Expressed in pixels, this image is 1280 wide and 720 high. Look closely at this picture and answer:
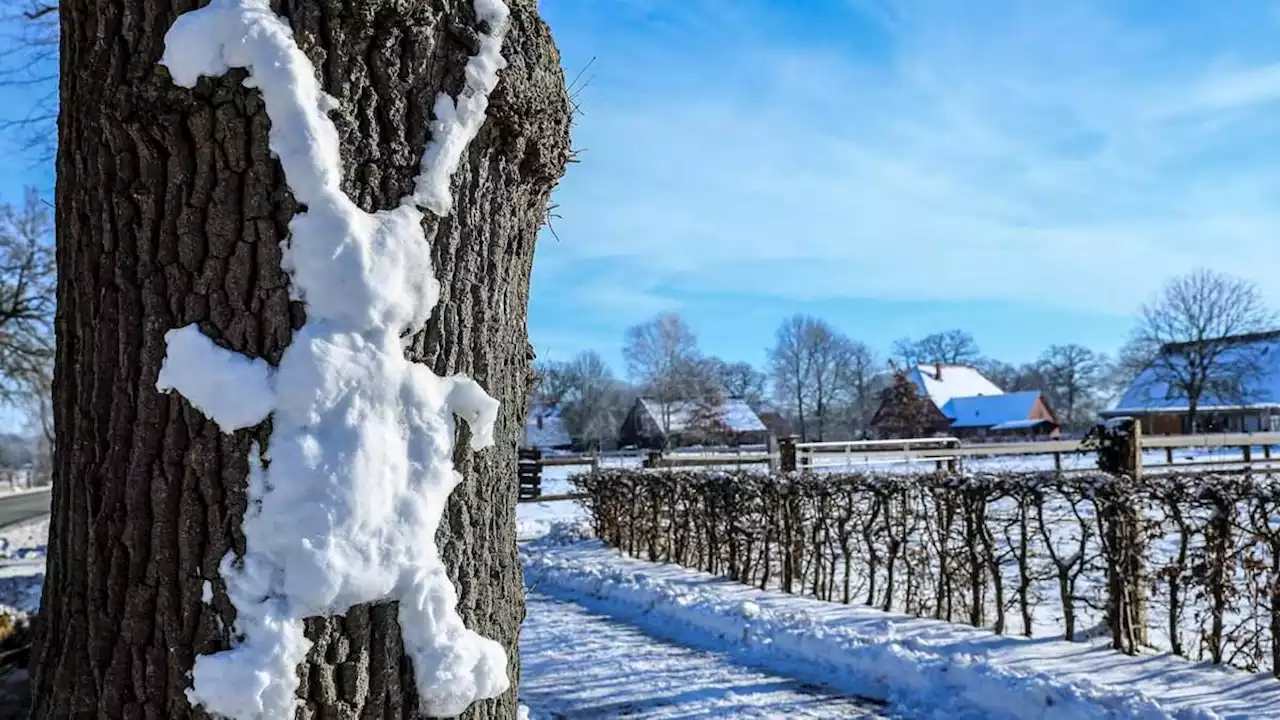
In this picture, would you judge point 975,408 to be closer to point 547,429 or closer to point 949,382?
point 949,382

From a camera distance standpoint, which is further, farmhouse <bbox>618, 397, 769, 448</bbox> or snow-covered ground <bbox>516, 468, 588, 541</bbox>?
farmhouse <bbox>618, 397, 769, 448</bbox>

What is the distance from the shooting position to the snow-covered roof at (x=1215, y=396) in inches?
1972

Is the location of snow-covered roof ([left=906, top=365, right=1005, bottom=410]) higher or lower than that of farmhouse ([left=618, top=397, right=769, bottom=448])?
higher

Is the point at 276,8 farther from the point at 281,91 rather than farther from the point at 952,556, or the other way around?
the point at 952,556

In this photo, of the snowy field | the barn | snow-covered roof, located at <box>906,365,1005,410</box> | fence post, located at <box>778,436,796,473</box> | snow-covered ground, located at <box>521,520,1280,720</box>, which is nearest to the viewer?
snow-covered ground, located at <box>521,520,1280,720</box>

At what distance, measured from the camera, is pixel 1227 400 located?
1961 inches

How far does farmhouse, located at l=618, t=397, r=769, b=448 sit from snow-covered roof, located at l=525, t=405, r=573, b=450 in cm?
554

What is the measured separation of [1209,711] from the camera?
485 cm

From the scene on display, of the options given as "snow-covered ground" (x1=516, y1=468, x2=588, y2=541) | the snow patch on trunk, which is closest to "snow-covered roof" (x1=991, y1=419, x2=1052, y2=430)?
"snow-covered ground" (x1=516, y1=468, x2=588, y2=541)

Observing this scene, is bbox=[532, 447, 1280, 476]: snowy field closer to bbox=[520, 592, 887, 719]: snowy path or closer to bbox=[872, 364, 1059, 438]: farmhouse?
bbox=[520, 592, 887, 719]: snowy path

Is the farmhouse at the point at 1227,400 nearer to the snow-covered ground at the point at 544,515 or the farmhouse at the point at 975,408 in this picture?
the farmhouse at the point at 975,408

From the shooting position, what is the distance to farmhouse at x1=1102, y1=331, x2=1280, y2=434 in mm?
50000

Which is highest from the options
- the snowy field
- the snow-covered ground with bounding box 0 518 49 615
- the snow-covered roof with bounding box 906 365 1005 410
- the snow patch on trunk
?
the snow-covered roof with bounding box 906 365 1005 410

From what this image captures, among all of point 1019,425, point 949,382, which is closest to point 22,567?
point 1019,425
